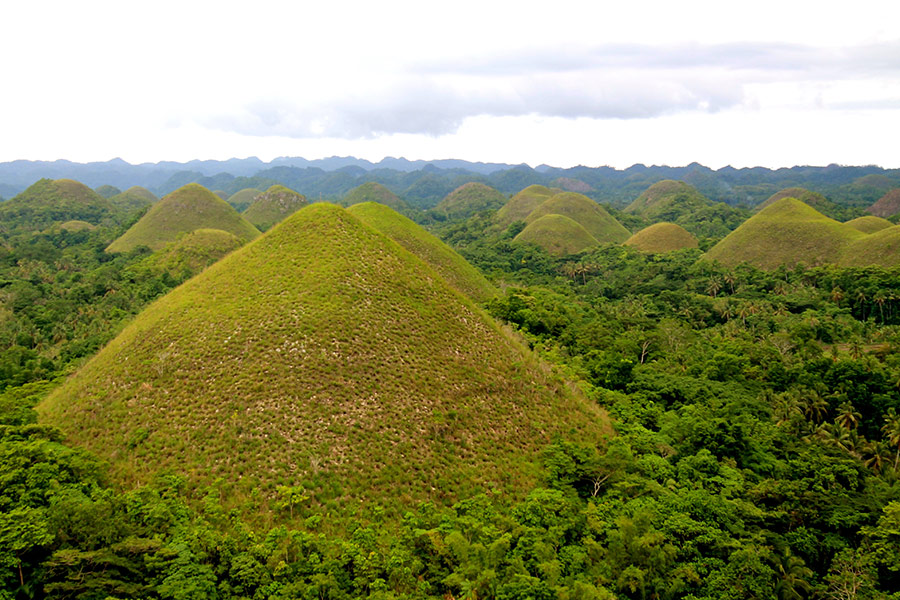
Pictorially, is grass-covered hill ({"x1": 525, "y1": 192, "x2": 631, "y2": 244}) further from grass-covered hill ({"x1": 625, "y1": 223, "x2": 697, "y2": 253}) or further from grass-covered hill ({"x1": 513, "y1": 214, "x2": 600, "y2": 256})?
grass-covered hill ({"x1": 625, "y1": 223, "x2": 697, "y2": 253})

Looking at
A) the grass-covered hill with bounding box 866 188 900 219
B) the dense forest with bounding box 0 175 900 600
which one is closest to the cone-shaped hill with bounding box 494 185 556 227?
the grass-covered hill with bounding box 866 188 900 219

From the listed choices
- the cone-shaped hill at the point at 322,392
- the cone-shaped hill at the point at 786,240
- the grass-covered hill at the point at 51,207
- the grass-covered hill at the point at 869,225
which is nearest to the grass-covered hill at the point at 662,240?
the cone-shaped hill at the point at 786,240

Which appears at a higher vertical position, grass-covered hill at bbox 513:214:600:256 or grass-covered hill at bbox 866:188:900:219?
grass-covered hill at bbox 866:188:900:219

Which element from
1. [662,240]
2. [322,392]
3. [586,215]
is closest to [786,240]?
[662,240]

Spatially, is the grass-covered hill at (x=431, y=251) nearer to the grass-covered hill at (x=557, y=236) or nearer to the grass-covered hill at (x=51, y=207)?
the grass-covered hill at (x=557, y=236)

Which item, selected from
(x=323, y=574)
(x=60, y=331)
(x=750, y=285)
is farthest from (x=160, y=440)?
(x=750, y=285)

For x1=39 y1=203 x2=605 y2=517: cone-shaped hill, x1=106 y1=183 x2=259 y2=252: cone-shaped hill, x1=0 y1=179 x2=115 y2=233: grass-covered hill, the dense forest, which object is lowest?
the dense forest
